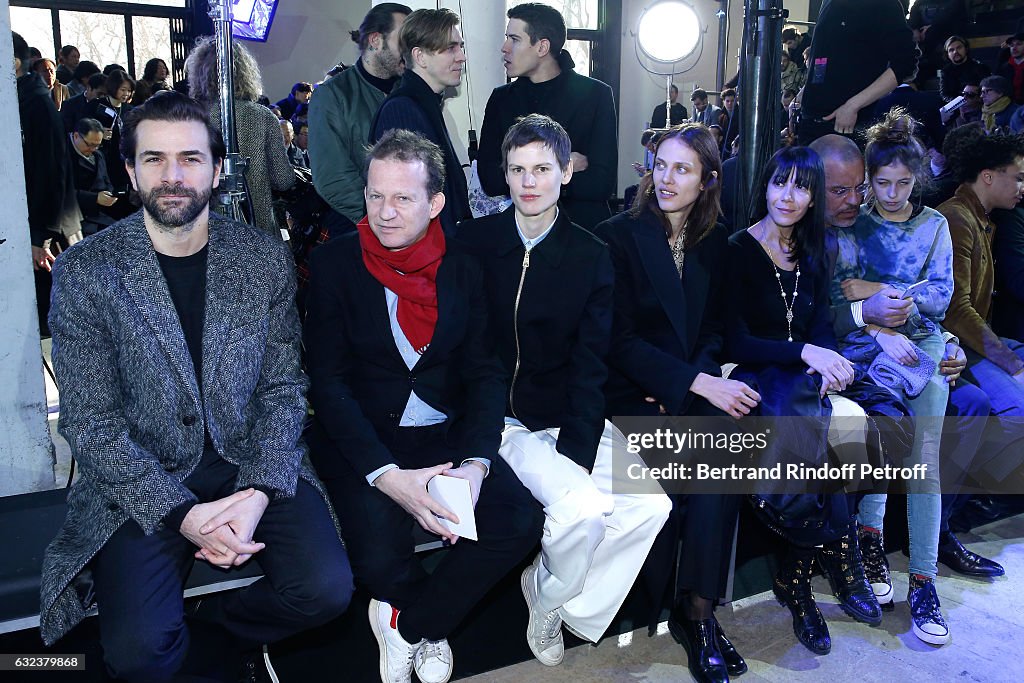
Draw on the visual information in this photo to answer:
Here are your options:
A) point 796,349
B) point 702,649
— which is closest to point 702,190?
point 796,349

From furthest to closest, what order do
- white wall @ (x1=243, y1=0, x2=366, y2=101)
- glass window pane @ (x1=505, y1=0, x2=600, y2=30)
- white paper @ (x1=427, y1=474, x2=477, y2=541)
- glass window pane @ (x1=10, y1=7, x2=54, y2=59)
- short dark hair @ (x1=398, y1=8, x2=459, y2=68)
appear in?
glass window pane @ (x1=505, y1=0, x2=600, y2=30) < white wall @ (x1=243, y1=0, x2=366, y2=101) < glass window pane @ (x1=10, y1=7, x2=54, y2=59) < short dark hair @ (x1=398, y1=8, x2=459, y2=68) < white paper @ (x1=427, y1=474, x2=477, y2=541)

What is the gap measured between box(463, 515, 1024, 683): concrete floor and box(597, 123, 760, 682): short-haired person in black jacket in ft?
0.42

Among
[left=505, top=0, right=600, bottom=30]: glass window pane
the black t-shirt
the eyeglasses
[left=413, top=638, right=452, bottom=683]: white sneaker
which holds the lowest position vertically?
[left=413, top=638, right=452, bottom=683]: white sneaker

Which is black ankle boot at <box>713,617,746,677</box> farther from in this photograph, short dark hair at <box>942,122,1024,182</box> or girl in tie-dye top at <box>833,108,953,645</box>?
short dark hair at <box>942,122,1024,182</box>

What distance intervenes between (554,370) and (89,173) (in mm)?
4470

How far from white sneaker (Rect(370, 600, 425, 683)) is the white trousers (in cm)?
41

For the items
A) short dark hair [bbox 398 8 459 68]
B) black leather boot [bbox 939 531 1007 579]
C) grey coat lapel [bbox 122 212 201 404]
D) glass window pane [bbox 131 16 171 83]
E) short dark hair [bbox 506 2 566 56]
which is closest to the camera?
grey coat lapel [bbox 122 212 201 404]

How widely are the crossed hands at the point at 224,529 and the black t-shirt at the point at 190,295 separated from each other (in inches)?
12.3

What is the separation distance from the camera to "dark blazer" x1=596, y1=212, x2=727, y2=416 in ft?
8.80

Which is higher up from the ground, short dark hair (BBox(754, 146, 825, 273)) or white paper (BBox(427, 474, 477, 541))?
short dark hair (BBox(754, 146, 825, 273))

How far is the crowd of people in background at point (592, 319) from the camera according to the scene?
2.27m

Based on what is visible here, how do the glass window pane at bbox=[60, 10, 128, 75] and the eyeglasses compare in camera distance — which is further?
the glass window pane at bbox=[60, 10, 128, 75]

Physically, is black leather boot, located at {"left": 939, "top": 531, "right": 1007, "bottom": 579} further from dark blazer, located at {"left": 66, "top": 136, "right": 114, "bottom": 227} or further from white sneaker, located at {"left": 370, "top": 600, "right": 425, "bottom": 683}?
dark blazer, located at {"left": 66, "top": 136, "right": 114, "bottom": 227}

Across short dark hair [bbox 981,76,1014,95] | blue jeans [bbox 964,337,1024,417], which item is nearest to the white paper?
blue jeans [bbox 964,337,1024,417]
